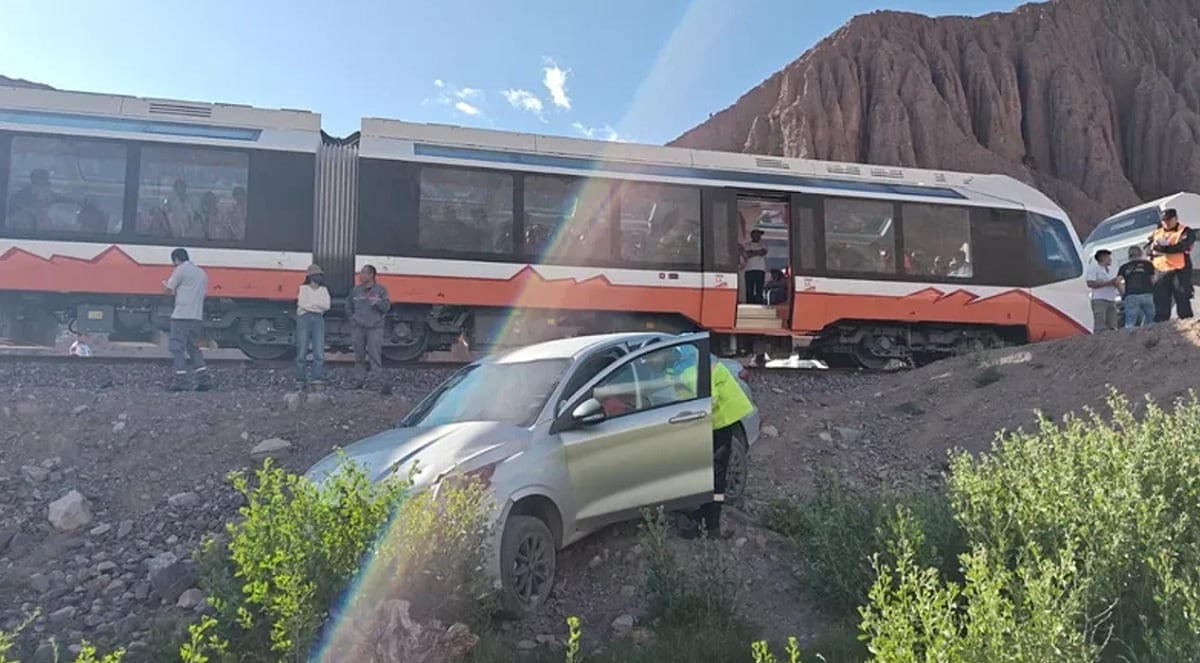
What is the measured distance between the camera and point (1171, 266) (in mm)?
10734

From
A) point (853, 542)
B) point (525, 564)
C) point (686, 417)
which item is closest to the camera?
point (525, 564)

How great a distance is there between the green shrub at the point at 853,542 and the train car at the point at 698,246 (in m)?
6.53

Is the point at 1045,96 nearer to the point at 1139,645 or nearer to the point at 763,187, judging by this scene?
the point at 763,187

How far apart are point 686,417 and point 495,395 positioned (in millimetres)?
1312

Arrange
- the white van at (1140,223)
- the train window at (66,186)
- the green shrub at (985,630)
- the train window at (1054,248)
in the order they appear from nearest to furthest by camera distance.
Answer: the green shrub at (985,630), the train window at (66,186), the train window at (1054,248), the white van at (1140,223)

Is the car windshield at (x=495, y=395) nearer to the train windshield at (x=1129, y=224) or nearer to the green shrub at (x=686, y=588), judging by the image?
the green shrub at (x=686, y=588)

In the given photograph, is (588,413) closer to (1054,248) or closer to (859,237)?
(859,237)

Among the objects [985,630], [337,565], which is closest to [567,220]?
[337,565]

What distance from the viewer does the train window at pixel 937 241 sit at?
1287cm

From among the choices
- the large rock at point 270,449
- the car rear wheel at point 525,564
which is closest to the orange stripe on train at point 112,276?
the large rock at point 270,449

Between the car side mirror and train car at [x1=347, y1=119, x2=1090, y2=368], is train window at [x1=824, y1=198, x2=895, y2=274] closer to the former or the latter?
train car at [x1=347, y1=119, x2=1090, y2=368]

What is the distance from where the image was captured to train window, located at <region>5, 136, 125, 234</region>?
32.5ft

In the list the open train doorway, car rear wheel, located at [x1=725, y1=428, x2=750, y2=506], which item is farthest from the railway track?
car rear wheel, located at [x1=725, y1=428, x2=750, y2=506]

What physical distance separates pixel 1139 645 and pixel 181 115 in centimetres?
1155
